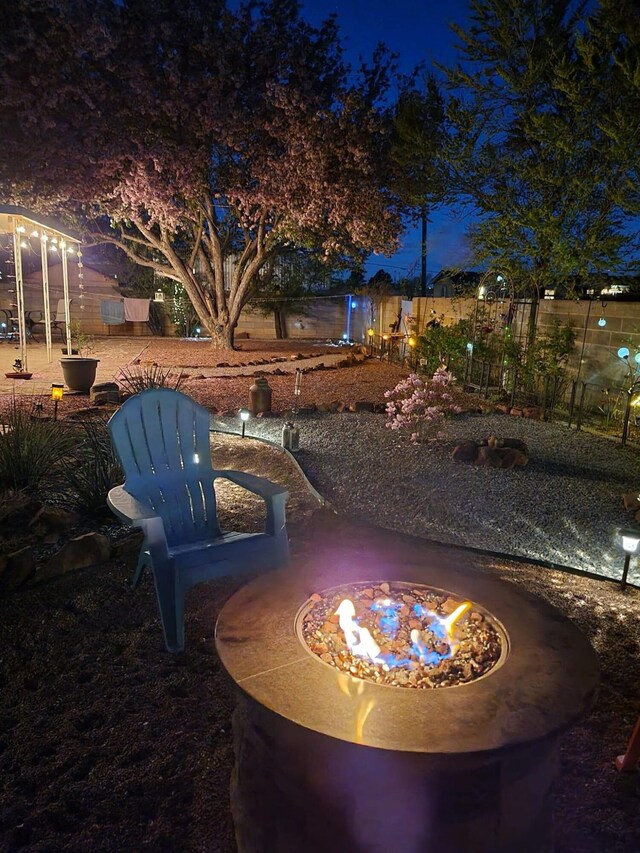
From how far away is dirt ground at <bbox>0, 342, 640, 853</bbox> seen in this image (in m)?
1.61

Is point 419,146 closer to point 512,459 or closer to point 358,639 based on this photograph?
point 512,459

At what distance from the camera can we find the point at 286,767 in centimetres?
134

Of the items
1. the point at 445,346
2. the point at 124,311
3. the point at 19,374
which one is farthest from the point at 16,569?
the point at 124,311

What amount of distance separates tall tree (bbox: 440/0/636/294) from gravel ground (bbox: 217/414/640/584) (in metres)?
3.09

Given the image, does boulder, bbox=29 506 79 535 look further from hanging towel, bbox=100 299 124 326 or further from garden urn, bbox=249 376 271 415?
hanging towel, bbox=100 299 124 326

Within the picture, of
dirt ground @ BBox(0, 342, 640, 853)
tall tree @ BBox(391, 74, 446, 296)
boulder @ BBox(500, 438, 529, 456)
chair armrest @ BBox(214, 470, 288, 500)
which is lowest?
dirt ground @ BBox(0, 342, 640, 853)

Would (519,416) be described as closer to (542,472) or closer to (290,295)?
(542,472)

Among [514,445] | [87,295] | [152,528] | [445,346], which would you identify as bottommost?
[514,445]

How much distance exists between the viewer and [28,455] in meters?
4.23

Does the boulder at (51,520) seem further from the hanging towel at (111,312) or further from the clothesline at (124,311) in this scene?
the hanging towel at (111,312)

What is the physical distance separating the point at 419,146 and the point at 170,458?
29.9 feet

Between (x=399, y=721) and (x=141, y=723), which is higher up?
(x=399, y=721)

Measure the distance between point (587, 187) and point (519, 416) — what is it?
10.5ft

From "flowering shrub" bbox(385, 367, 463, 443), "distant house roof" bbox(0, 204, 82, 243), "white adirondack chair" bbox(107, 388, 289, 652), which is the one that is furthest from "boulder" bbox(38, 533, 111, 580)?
"distant house roof" bbox(0, 204, 82, 243)
